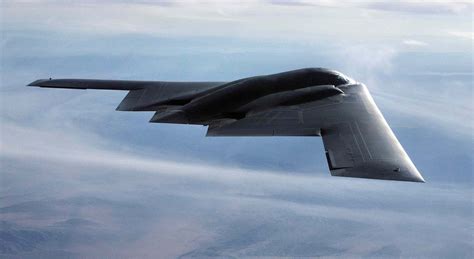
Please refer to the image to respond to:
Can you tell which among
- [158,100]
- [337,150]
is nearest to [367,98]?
[337,150]

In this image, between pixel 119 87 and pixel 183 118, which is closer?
pixel 183 118

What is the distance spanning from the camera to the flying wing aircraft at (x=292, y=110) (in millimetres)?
17573

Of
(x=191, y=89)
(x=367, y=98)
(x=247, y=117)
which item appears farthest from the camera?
(x=191, y=89)

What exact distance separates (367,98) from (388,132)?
189 inches

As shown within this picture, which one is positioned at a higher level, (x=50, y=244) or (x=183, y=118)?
(x=183, y=118)

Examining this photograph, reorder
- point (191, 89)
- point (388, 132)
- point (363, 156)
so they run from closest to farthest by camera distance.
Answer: point (363, 156) < point (388, 132) < point (191, 89)

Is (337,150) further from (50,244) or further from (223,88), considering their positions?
(50,244)

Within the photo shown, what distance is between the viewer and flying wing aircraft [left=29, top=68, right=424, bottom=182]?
17573mm

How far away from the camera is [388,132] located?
66.4 feet

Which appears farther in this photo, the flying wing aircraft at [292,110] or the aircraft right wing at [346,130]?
the flying wing aircraft at [292,110]

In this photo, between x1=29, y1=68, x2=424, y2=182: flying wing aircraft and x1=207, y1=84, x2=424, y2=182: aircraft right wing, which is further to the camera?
x1=29, y1=68, x2=424, y2=182: flying wing aircraft

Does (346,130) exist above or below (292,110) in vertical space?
above

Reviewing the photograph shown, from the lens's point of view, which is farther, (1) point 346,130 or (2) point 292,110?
(2) point 292,110

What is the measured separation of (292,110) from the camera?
895 inches
